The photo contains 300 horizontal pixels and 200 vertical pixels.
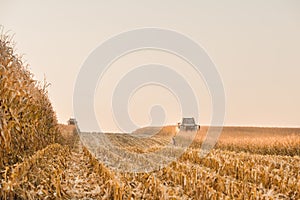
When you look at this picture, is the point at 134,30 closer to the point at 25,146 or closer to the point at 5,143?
the point at 25,146

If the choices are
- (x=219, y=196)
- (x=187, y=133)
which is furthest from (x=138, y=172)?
(x=187, y=133)

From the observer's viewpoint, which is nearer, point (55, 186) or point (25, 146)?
point (55, 186)

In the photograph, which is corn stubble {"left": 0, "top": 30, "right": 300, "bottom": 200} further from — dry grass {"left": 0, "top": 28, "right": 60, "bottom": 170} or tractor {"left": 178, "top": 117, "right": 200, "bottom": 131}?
tractor {"left": 178, "top": 117, "right": 200, "bottom": 131}

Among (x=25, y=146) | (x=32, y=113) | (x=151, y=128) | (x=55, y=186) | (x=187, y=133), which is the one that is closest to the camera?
(x=55, y=186)

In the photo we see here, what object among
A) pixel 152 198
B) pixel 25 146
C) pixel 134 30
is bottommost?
pixel 152 198

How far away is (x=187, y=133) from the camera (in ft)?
92.5

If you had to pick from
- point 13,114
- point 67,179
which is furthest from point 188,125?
point 13,114

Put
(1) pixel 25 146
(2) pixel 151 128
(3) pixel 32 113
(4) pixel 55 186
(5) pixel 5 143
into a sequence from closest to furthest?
(5) pixel 5 143 < (4) pixel 55 186 < (1) pixel 25 146 < (3) pixel 32 113 < (2) pixel 151 128

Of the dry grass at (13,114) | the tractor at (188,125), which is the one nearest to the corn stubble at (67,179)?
the dry grass at (13,114)

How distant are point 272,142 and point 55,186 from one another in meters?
13.8

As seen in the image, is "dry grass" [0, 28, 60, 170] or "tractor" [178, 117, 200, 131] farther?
"tractor" [178, 117, 200, 131]

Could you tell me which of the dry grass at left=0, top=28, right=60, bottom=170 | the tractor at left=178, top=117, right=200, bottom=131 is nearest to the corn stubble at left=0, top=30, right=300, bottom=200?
the dry grass at left=0, top=28, right=60, bottom=170

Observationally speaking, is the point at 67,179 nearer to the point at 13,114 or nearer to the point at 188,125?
the point at 13,114

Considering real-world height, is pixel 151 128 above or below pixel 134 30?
below
